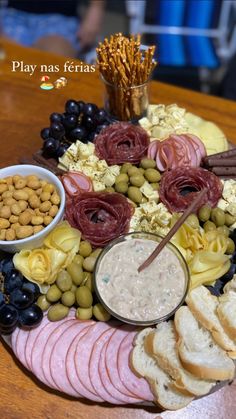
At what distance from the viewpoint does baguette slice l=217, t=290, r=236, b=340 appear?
0.99 meters

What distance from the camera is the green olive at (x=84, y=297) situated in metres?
1.12

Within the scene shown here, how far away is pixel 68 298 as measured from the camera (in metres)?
1.13

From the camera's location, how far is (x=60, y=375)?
104 centimetres

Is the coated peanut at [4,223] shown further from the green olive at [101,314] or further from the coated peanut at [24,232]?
the green olive at [101,314]

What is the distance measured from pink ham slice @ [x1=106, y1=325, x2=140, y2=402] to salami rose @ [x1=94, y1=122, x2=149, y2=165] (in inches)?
19.6

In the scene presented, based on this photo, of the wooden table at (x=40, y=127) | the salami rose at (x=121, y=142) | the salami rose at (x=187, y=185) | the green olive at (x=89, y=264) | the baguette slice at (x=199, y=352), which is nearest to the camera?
the baguette slice at (x=199, y=352)

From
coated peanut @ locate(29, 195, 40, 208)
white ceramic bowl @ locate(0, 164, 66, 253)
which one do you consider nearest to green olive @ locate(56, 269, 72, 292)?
white ceramic bowl @ locate(0, 164, 66, 253)

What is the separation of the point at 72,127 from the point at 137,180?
0.28 meters

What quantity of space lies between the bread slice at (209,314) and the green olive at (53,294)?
31 cm

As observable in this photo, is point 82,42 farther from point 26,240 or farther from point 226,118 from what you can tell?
point 26,240

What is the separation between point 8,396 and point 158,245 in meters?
0.48

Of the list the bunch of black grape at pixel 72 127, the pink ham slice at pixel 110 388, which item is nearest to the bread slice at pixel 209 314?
the pink ham slice at pixel 110 388

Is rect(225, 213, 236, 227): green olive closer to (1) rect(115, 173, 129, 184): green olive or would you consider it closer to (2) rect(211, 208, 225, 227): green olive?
(2) rect(211, 208, 225, 227): green olive

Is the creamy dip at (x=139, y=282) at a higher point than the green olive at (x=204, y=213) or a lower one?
lower
